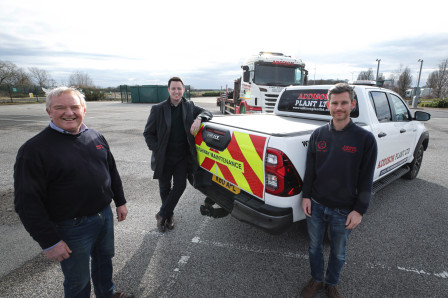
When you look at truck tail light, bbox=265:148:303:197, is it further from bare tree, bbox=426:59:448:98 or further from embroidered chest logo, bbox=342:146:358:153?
bare tree, bbox=426:59:448:98

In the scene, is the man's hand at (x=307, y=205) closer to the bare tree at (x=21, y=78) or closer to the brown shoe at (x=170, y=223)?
the brown shoe at (x=170, y=223)

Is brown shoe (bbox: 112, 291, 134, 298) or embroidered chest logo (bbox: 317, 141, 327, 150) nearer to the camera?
embroidered chest logo (bbox: 317, 141, 327, 150)

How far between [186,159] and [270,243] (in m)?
1.52

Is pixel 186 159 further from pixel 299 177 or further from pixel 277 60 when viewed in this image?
pixel 277 60

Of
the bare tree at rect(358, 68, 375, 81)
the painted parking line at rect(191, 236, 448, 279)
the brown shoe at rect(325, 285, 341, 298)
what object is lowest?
the painted parking line at rect(191, 236, 448, 279)

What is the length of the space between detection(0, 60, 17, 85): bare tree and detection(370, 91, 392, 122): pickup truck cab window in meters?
57.1

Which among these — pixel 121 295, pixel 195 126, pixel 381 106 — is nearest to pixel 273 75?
pixel 381 106

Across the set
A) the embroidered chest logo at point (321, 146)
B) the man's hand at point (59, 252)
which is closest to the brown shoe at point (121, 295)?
the man's hand at point (59, 252)

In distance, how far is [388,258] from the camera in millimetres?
2682

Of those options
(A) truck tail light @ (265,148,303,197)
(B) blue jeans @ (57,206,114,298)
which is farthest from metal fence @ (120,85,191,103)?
(B) blue jeans @ (57,206,114,298)

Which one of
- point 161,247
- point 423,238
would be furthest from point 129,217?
point 423,238

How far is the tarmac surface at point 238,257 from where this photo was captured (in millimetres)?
2266

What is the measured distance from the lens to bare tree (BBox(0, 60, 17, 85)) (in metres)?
41.6

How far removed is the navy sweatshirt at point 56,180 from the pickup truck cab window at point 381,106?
360 centimetres
